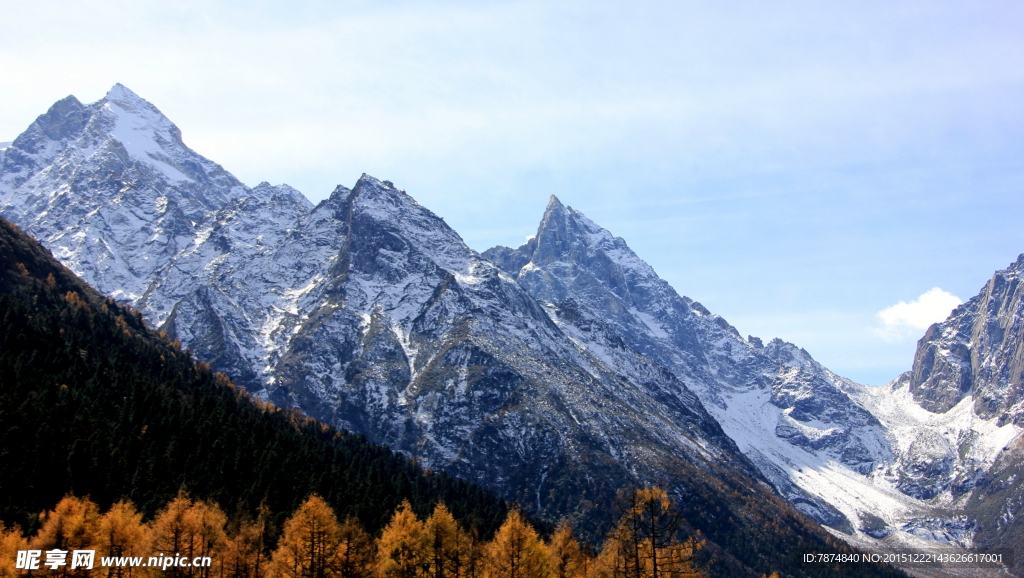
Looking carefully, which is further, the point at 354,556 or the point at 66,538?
the point at 354,556

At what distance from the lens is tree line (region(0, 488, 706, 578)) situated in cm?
7762

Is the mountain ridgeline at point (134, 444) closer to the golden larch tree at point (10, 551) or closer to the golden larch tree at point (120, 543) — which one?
the golden larch tree at point (10, 551)

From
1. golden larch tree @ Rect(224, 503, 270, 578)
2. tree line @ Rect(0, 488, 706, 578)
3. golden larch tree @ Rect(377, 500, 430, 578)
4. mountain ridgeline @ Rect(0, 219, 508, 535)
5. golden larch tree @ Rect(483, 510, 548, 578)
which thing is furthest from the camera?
mountain ridgeline @ Rect(0, 219, 508, 535)

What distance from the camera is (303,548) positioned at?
274ft

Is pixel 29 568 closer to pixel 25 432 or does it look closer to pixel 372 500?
pixel 25 432

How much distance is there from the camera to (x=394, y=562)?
9319 centimetres

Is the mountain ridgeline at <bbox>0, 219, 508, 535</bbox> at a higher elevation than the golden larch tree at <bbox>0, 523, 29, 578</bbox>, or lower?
higher

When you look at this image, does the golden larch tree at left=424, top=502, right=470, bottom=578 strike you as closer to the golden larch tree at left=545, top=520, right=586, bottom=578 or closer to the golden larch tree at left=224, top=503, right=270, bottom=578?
the golden larch tree at left=545, top=520, right=586, bottom=578

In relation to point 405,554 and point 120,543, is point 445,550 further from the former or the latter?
point 120,543

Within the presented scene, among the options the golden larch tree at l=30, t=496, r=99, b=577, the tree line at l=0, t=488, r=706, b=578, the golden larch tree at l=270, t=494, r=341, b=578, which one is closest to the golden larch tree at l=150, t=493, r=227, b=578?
the tree line at l=0, t=488, r=706, b=578

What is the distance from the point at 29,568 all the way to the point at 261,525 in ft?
94.3

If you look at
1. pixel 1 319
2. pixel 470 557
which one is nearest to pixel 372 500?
pixel 470 557

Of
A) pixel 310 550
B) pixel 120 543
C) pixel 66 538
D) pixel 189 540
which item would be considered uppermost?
pixel 66 538

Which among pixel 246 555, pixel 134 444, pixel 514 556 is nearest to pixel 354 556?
pixel 246 555
